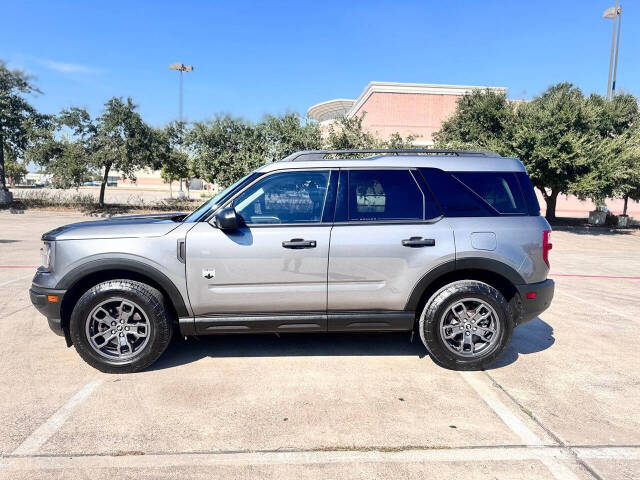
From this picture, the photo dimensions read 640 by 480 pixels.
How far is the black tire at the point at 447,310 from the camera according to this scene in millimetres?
4082

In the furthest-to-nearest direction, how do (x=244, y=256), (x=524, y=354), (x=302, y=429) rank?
1. (x=524, y=354)
2. (x=244, y=256)
3. (x=302, y=429)

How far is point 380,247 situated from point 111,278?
8.24ft

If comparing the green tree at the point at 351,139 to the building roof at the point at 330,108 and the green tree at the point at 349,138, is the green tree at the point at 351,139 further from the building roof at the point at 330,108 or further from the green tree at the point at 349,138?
the building roof at the point at 330,108

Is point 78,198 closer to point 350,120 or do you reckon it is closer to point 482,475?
point 350,120

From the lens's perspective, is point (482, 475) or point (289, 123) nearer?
point (482, 475)

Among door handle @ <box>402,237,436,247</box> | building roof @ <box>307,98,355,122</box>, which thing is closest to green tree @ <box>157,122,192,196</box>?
door handle @ <box>402,237,436,247</box>

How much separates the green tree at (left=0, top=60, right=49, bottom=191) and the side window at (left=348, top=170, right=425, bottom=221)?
24.9 m

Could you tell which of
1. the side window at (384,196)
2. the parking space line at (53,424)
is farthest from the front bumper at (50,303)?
the side window at (384,196)

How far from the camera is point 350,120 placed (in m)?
23.1

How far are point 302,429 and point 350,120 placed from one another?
845 inches

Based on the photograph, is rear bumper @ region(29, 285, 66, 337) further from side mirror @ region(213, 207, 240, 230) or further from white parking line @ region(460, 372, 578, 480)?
white parking line @ region(460, 372, 578, 480)

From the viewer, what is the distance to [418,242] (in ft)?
13.2

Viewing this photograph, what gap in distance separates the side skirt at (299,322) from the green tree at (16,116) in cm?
2451

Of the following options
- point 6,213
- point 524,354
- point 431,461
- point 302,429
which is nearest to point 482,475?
point 431,461
